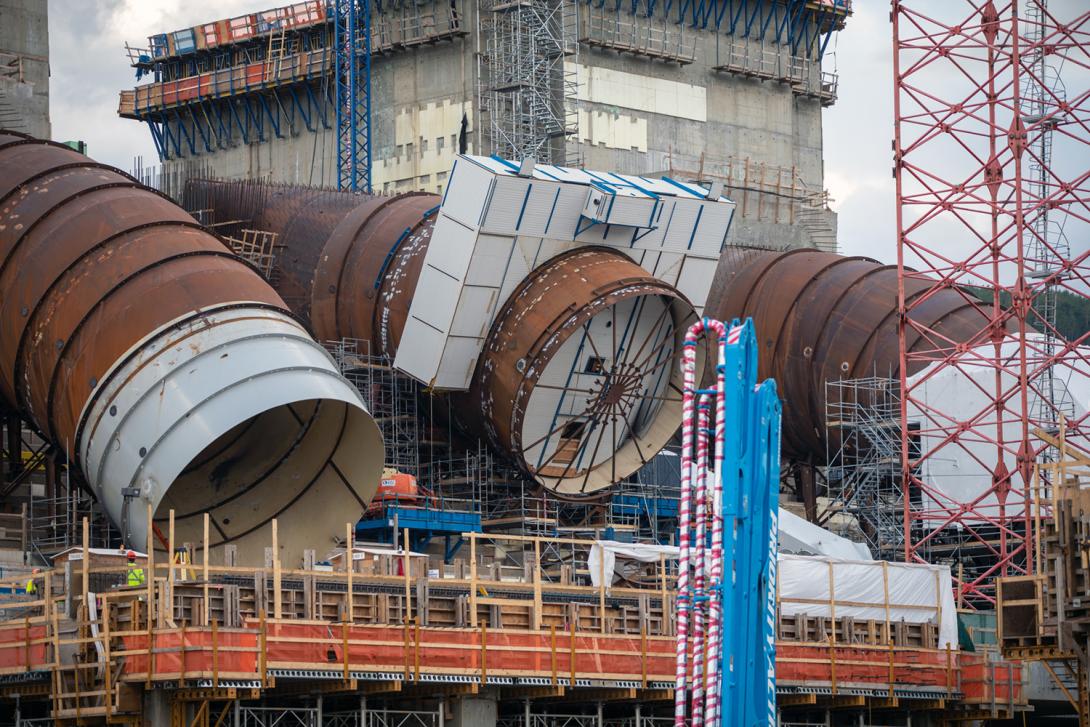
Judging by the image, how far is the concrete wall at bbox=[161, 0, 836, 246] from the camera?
8556 cm

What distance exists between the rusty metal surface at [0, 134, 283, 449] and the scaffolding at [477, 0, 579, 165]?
2967 centimetres

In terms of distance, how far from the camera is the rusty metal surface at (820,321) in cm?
6556

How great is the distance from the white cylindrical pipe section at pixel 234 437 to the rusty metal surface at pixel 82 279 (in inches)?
31.1

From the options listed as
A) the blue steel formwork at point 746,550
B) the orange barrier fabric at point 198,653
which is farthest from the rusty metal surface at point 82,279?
the blue steel formwork at point 746,550

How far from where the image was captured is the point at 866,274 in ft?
222

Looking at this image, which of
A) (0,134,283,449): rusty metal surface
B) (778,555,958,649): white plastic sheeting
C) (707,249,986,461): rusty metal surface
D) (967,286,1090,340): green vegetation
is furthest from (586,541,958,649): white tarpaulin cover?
(967,286,1090,340): green vegetation

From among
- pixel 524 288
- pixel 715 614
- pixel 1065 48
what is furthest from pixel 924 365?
pixel 715 614

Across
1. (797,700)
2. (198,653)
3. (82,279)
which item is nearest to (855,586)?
(797,700)

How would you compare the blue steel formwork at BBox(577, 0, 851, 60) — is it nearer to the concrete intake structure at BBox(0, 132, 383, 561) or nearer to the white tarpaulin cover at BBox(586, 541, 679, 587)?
the concrete intake structure at BBox(0, 132, 383, 561)

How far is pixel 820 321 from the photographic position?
66375 millimetres

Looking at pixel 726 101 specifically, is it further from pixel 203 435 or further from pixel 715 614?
pixel 715 614

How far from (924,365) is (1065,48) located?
10.4m

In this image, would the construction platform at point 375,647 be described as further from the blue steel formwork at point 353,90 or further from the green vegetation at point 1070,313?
the green vegetation at point 1070,313

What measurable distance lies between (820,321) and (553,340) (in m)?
14.2
